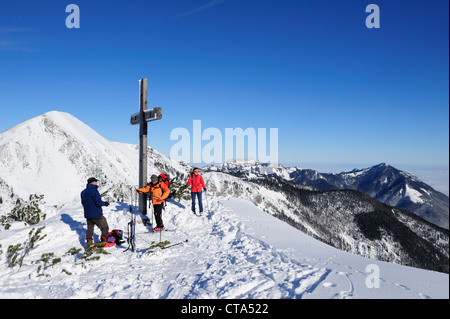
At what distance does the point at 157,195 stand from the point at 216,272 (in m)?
5.31

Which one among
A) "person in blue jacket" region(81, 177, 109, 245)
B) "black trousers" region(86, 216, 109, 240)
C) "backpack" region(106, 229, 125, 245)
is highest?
"person in blue jacket" region(81, 177, 109, 245)

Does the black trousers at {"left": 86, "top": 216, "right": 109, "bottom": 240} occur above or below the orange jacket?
below

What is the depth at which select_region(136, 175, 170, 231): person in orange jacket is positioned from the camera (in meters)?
10.6

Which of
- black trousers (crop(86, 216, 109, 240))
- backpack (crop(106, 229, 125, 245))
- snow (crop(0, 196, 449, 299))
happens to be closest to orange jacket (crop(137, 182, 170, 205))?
snow (crop(0, 196, 449, 299))

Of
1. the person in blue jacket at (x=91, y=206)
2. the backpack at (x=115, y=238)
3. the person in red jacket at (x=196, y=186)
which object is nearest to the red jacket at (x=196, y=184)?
the person in red jacket at (x=196, y=186)

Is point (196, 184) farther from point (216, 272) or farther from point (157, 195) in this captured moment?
point (216, 272)

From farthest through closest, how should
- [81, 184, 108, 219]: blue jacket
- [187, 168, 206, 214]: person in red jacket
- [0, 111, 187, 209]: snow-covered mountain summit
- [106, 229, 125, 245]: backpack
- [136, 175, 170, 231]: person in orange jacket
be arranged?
[0, 111, 187, 209]: snow-covered mountain summit < [187, 168, 206, 214]: person in red jacket < [136, 175, 170, 231]: person in orange jacket < [106, 229, 125, 245]: backpack < [81, 184, 108, 219]: blue jacket

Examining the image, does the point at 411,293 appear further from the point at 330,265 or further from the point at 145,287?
the point at 145,287

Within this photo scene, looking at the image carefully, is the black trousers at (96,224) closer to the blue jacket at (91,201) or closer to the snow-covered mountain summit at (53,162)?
the blue jacket at (91,201)

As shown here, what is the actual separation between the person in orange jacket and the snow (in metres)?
0.76

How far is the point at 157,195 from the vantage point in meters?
10.7

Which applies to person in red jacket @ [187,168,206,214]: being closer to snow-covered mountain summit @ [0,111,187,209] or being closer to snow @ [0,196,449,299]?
snow @ [0,196,449,299]

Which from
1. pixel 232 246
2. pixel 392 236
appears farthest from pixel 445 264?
pixel 232 246
